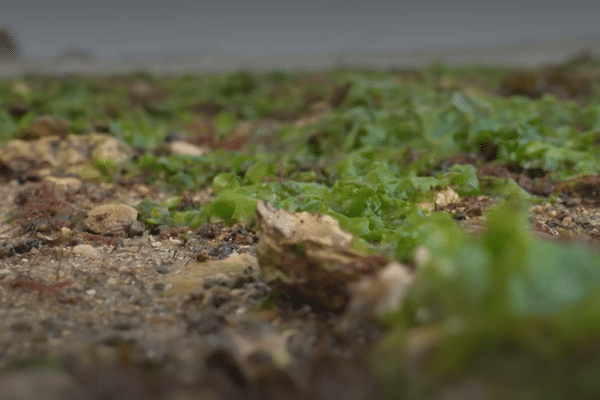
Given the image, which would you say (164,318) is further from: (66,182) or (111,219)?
(66,182)

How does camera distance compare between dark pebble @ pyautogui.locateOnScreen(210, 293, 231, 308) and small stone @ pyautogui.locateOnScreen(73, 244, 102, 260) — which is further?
small stone @ pyautogui.locateOnScreen(73, 244, 102, 260)

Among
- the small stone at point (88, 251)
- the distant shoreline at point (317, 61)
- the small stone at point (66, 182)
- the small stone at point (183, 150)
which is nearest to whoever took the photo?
the small stone at point (88, 251)

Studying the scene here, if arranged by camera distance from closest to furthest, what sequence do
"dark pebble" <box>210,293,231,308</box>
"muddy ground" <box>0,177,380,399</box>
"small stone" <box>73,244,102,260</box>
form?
"muddy ground" <box>0,177,380,399</box> → "dark pebble" <box>210,293,231,308</box> → "small stone" <box>73,244,102,260</box>

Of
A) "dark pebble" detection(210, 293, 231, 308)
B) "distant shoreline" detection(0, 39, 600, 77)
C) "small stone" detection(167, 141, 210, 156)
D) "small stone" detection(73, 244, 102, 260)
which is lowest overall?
"small stone" detection(73, 244, 102, 260)

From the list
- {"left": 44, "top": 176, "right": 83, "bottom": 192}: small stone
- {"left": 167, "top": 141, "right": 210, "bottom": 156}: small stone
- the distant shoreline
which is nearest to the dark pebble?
{"left": 44, "top": 176, "right": 83, "bottom": 192}: small stone

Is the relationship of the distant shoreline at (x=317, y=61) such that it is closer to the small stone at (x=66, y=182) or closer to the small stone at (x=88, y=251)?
the small stone at (x=66, y=182)

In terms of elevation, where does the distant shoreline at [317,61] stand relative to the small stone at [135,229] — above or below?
above

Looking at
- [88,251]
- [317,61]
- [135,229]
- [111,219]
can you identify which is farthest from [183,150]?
[317,61]

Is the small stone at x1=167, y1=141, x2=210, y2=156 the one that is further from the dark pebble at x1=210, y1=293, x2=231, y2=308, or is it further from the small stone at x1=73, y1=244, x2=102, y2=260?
the dark pebble at x1=210, y1=293, x2=231, y2=308

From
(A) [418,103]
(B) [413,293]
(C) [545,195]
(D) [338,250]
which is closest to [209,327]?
(D) [338,250]

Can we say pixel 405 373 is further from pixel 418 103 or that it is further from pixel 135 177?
pixel 418 103

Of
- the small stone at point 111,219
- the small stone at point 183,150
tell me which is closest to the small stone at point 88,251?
the small stone at point 111,219
